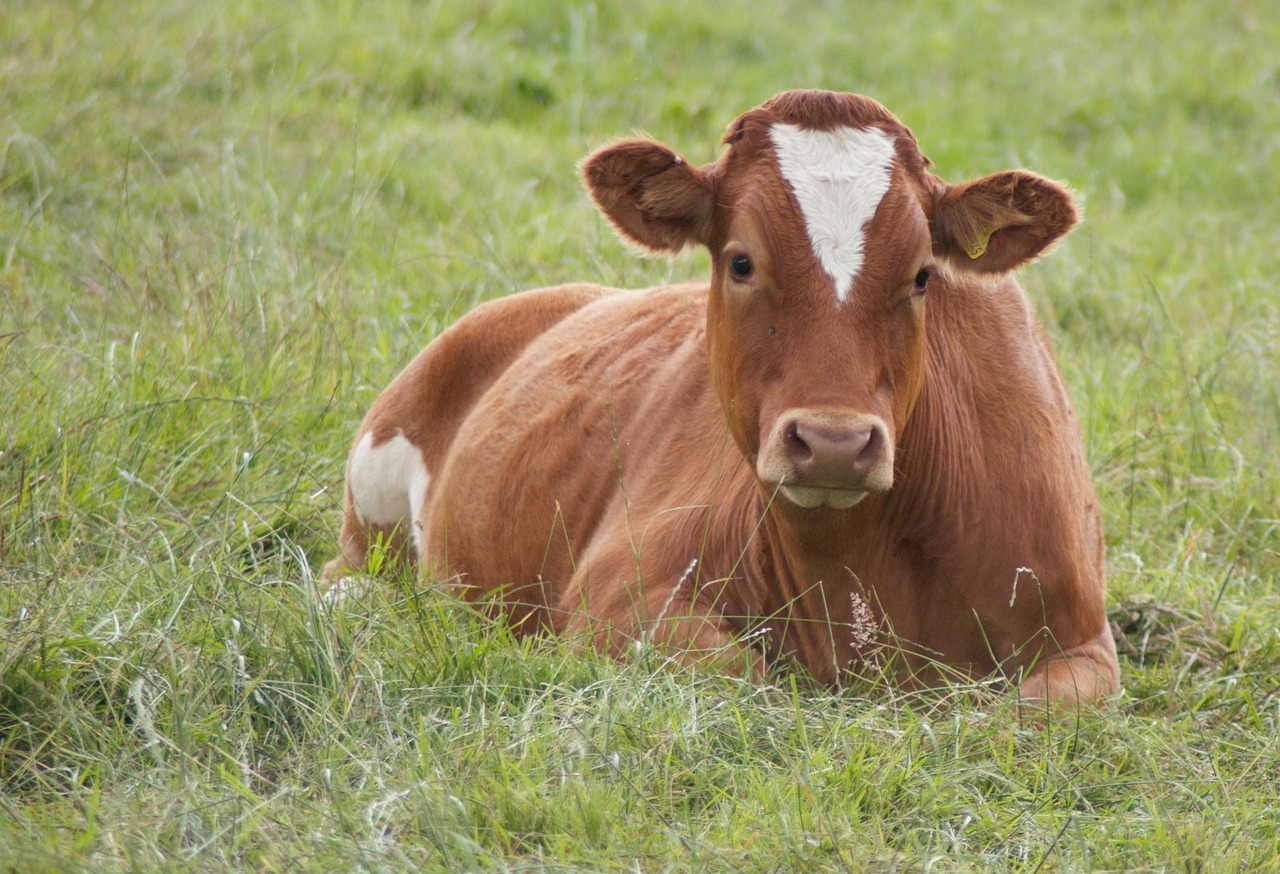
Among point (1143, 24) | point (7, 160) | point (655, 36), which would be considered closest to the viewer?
point (7, 160)

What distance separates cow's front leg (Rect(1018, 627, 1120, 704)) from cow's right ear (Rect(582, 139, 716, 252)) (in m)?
1.50

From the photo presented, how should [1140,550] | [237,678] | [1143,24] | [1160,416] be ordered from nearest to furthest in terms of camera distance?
[237,678]
[1140,550]
[1160,416]
[1143,24]

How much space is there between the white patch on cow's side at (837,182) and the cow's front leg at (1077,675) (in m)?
1.15

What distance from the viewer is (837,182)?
12.4 feet

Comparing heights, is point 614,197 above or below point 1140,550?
above

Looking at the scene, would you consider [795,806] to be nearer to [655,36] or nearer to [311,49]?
[311,49]

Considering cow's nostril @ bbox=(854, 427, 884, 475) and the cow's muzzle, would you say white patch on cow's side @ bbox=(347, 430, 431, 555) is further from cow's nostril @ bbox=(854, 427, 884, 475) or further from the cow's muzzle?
cow's nostril @ bbox=(854, 427, 884, 475)

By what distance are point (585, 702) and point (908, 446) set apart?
120cm

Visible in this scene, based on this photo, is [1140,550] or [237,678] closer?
[237,678]

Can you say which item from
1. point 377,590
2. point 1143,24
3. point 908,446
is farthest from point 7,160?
point 1143,24

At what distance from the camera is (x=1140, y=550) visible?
5543mm

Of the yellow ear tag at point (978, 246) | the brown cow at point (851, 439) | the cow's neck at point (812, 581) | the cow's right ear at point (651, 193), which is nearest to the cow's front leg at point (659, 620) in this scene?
the brown cow at point (851, 439)

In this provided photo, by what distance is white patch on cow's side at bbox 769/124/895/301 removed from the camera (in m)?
3.71

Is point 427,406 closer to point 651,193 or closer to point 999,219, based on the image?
point 651,193
